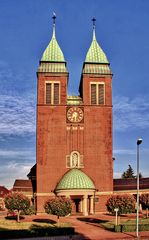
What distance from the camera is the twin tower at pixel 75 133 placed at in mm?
66938

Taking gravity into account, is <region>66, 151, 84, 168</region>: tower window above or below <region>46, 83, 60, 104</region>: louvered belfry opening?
below

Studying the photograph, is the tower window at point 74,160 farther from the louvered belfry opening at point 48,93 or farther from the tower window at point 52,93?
the louvered belfry opening at point 48,93

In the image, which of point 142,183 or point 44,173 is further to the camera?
point 142,183

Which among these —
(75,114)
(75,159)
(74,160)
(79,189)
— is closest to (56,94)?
(75,114)

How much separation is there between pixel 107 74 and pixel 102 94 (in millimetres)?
3787

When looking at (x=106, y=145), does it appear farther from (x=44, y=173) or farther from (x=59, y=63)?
(x=59, y=63)

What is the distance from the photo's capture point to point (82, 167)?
6844cm

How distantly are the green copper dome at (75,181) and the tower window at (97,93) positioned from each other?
1296 centimetres

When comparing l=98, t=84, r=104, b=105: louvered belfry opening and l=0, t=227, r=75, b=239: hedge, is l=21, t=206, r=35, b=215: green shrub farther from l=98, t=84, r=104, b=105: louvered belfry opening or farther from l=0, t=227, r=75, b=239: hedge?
l=0, t=227, r=75, b=239: hedge

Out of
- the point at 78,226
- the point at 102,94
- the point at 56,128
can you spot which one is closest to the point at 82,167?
the point at 56,128

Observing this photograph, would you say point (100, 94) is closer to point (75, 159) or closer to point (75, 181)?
point (75, 159)

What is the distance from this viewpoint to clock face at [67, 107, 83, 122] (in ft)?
228

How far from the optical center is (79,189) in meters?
63.8

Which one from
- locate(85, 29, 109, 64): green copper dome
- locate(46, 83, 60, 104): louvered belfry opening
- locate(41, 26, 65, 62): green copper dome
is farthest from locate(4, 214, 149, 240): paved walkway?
locate(41, 26, 65, 62): green copper dome
